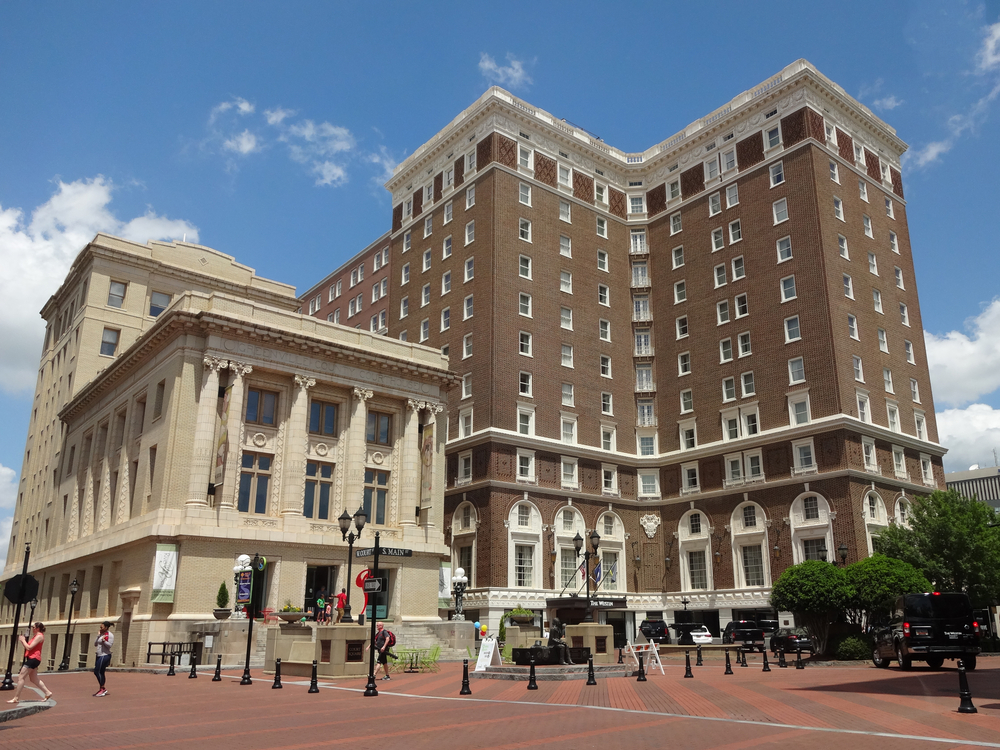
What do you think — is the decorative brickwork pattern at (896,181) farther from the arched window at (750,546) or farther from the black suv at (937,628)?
the black suv at (937,628)

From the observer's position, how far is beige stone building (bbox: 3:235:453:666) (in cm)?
3991

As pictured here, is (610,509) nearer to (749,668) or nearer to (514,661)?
(749,668)

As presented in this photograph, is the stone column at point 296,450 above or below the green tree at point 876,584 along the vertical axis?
above

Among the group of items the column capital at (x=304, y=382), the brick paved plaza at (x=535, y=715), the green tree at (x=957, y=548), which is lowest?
the brick paved plaza at (x=535, y=715)

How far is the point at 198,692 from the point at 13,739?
31.1ft

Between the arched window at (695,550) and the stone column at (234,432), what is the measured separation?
34.5 metres

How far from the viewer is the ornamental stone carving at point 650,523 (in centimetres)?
6350

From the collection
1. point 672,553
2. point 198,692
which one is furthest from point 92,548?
point 672,553

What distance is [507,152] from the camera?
66.2m

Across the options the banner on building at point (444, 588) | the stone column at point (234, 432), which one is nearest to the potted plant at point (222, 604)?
the stone column at point (234, 432)

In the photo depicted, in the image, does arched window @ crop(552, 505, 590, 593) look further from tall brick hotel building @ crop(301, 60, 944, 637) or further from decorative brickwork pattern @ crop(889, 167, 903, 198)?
decorative brickwork pattern @ crop(889, 167, 903, 198)

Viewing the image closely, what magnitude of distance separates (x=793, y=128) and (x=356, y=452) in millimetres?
41357

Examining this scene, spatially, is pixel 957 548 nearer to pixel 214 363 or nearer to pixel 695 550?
pixel 695 550

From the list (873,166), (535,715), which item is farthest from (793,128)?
(535,715)
